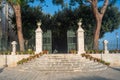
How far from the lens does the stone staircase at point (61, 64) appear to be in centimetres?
2058

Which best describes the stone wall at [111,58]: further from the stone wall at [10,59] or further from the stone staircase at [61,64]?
the stone wall at [10,59]

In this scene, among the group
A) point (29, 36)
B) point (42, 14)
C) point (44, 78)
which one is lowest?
point (44, 78)

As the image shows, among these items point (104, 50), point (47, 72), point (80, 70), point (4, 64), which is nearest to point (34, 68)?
point (47, 72)

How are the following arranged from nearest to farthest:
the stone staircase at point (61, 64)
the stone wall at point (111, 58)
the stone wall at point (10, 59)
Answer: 1. the stone staircase at point (61, 64)
2. the stone wall at point (10, 59)
3. the stone wall at point (111, 58)

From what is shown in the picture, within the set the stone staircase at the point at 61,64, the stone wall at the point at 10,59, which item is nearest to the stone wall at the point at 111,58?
the stone staircase at the point at 61,64

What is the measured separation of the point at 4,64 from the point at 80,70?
9034 millimetres

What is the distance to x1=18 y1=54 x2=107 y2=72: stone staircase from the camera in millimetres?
20578

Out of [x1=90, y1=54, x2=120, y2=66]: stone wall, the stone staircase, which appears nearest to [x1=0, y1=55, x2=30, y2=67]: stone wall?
the stone staircase

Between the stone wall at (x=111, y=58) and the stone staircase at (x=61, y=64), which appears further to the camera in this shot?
the stone wall at (x=111, y=58)

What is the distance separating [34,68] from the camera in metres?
20.9

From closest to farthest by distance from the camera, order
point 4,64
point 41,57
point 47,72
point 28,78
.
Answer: point 28,78, point 47,72, point 41,57, point 4,64

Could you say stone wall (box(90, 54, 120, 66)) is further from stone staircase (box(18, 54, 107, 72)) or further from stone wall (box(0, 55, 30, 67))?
stone wall (box(0, 55, 30, 67))

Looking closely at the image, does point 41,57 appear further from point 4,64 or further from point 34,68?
point 4,64

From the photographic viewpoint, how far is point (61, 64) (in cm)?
2120
